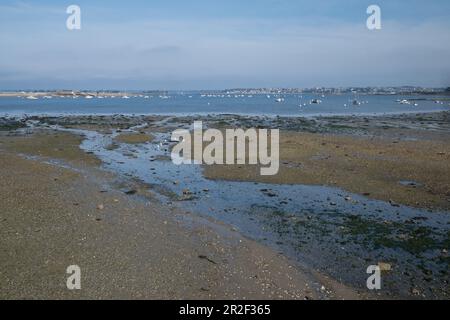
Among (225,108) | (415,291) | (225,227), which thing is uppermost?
(225,108)

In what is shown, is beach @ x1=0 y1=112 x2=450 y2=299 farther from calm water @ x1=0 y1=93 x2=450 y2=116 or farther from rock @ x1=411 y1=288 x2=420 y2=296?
calm water @ x1=0 y1=93 x2=450 y2=116

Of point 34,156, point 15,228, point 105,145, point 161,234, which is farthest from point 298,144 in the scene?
point 15,228

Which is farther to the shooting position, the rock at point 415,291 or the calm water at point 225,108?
the calm water at point 225,108

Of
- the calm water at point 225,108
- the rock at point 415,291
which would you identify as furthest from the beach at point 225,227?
the calm water at point 225,108

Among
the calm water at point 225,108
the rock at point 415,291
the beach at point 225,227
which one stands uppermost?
the calm water at point 225,108

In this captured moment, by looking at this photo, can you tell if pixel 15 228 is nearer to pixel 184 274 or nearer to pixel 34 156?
pixel 184 274

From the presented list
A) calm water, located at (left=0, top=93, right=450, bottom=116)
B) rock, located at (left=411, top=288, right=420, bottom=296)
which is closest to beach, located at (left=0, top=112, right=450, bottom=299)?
rock, located at (left=411, top=288, right=420, bottom=296)

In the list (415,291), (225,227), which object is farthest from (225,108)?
(415,291)

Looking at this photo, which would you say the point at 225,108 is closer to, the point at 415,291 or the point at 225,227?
the point at 225,227

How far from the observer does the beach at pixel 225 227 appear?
10.1 meters

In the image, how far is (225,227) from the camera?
14.5 m

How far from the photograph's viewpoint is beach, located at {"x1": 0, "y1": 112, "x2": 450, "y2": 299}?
10117mm

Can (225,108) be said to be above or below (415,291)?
above

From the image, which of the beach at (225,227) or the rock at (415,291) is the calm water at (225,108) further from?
the rock at (415,291)
